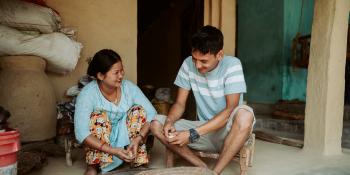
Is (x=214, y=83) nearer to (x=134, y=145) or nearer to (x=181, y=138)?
(x=181, y=138)

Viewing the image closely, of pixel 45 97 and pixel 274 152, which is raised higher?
pixel 45 97

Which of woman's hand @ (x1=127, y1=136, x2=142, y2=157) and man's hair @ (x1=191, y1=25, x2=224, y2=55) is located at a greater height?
man's hair @ (x1=191, y1=25, x2=224, y2=55)

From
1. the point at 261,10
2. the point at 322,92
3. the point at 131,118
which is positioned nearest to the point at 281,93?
the point at 261,10

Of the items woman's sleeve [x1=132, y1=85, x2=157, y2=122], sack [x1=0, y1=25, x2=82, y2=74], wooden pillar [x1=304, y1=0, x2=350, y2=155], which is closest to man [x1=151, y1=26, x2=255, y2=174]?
woman's sleeve [x1=132, y1=85, x2=157, y2=122]

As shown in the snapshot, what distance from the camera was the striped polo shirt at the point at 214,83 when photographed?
2627 mm

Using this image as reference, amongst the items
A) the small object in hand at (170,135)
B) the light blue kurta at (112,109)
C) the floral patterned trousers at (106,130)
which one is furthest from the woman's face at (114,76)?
the small object in hand at (170,135)

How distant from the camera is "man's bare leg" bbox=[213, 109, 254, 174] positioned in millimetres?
2469

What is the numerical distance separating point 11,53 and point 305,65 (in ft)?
14.0

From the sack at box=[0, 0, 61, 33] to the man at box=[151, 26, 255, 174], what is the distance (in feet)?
5.28

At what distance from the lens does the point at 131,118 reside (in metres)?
2.84

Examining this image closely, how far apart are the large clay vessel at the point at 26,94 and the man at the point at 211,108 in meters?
1.57

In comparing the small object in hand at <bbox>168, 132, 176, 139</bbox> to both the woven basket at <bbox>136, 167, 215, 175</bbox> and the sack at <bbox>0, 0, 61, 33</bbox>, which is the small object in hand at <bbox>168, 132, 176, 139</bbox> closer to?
the woven basket at <bbox>136, 167, 215, 175</bbox>

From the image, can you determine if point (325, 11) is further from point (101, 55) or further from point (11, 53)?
point (11, 53)

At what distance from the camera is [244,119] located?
8.09 feet
